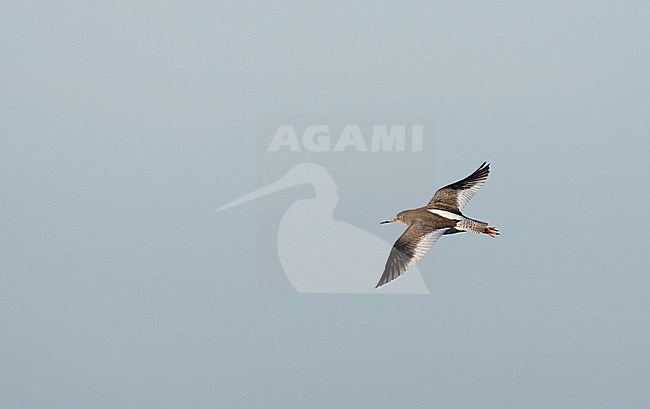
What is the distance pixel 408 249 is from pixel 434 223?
11 centimetres

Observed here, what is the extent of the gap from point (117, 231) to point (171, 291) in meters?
0.24

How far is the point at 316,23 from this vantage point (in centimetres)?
202

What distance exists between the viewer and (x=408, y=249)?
5.96 feet

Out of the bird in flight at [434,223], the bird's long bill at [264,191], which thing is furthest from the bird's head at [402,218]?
the bird's long bill at [264,191]

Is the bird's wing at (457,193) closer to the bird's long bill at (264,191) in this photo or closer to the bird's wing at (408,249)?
the bird's wing at (408,249)

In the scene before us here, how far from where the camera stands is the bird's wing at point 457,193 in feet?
6.23

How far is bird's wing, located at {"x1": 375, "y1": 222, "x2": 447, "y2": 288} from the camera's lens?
1819 millimetres

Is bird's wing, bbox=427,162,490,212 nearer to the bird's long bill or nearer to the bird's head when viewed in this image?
the bird's head

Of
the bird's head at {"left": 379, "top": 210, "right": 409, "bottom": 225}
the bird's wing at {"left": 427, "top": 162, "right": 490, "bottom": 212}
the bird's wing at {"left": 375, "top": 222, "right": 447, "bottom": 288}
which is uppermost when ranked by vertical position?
the bird's wing at {"left": 427, "top": 162, "right": 490, "bottom": 212}

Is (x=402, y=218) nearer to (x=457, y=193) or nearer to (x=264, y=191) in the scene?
(x=457, y=193)

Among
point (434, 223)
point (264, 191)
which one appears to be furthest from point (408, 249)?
point (264, 191)

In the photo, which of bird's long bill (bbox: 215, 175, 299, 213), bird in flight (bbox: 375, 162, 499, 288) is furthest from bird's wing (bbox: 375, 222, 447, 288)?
bird's long bill (bbox: 215, 175, 299, 213)

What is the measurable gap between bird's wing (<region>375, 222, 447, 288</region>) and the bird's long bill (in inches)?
15.5

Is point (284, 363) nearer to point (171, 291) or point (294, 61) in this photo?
point (171, 291)
